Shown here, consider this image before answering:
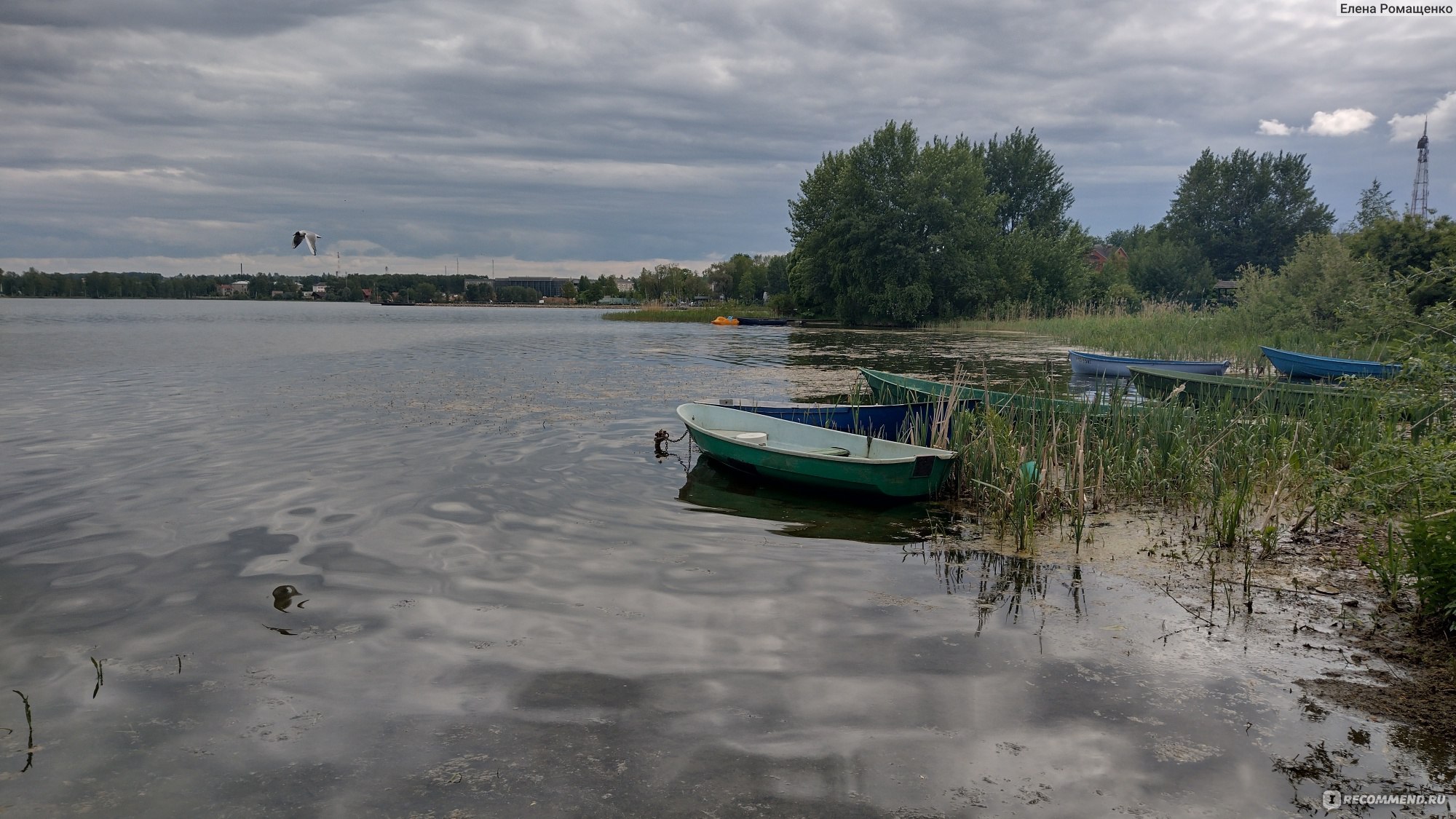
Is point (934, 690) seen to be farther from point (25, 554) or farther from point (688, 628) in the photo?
point (25, 554)

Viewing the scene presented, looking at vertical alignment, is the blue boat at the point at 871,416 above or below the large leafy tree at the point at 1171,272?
below

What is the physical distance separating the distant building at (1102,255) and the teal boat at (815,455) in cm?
8021

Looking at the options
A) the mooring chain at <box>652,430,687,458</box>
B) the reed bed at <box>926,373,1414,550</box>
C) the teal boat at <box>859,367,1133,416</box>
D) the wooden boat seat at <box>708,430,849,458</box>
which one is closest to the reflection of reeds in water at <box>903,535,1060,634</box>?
the reed bed at <box>926,373,1414,550</box>

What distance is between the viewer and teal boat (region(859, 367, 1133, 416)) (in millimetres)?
10938

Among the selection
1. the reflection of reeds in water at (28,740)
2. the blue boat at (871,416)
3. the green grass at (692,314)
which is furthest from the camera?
the green grass at (692,314)

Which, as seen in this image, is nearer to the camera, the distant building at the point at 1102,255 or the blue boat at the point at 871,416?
the blue boat at the point at 871,416

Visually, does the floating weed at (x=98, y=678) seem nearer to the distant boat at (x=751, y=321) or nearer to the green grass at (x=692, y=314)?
the distant boat at (x=751, y=321)

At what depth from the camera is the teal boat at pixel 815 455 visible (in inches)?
359

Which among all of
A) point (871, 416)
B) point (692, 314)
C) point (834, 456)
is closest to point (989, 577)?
point (834, 456)

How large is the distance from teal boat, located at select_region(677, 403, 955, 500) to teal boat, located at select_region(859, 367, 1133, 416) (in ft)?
3.96

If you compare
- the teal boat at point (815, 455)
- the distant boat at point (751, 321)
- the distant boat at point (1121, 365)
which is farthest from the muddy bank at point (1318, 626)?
the distant boat at point (751, 321)

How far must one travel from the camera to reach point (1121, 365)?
21.3 metres

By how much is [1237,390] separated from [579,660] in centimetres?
1192

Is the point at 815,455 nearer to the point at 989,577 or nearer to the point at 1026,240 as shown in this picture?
the point at 989,577
